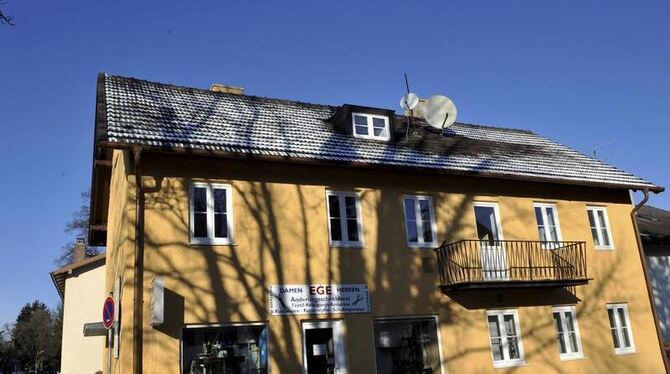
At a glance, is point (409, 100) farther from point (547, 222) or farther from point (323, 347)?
point (323, 347)

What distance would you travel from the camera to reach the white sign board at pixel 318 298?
40.8 feet

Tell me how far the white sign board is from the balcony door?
319cm

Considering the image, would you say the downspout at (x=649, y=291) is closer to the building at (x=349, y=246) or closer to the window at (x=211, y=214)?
the building at (x=349, y=246)

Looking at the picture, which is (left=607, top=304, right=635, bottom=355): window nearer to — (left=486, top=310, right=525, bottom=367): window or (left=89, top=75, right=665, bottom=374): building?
(left=89, top=75, right=665, bottom=374): building

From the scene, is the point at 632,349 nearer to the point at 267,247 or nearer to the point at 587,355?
the point at 587,355

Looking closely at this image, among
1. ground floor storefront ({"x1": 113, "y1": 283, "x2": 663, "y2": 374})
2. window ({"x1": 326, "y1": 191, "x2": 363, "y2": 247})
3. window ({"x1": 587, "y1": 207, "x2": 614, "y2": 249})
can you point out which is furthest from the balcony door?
window ({"x1": 587, "y1": 207, "x2": 614, "y2": 249})

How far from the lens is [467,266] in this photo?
14312mm

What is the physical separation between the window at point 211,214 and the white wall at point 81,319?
48.7 ft

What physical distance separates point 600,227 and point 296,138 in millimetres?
9331

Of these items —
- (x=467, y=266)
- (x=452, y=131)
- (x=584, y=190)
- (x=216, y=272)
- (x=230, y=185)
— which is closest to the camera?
(x=216, y=272)

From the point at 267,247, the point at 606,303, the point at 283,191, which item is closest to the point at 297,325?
the point at 267,247

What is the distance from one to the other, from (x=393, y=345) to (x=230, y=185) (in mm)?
5023

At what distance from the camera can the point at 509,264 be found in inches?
593

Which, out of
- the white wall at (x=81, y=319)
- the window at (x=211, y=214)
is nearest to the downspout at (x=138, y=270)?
the window at (x=211, y=214)
